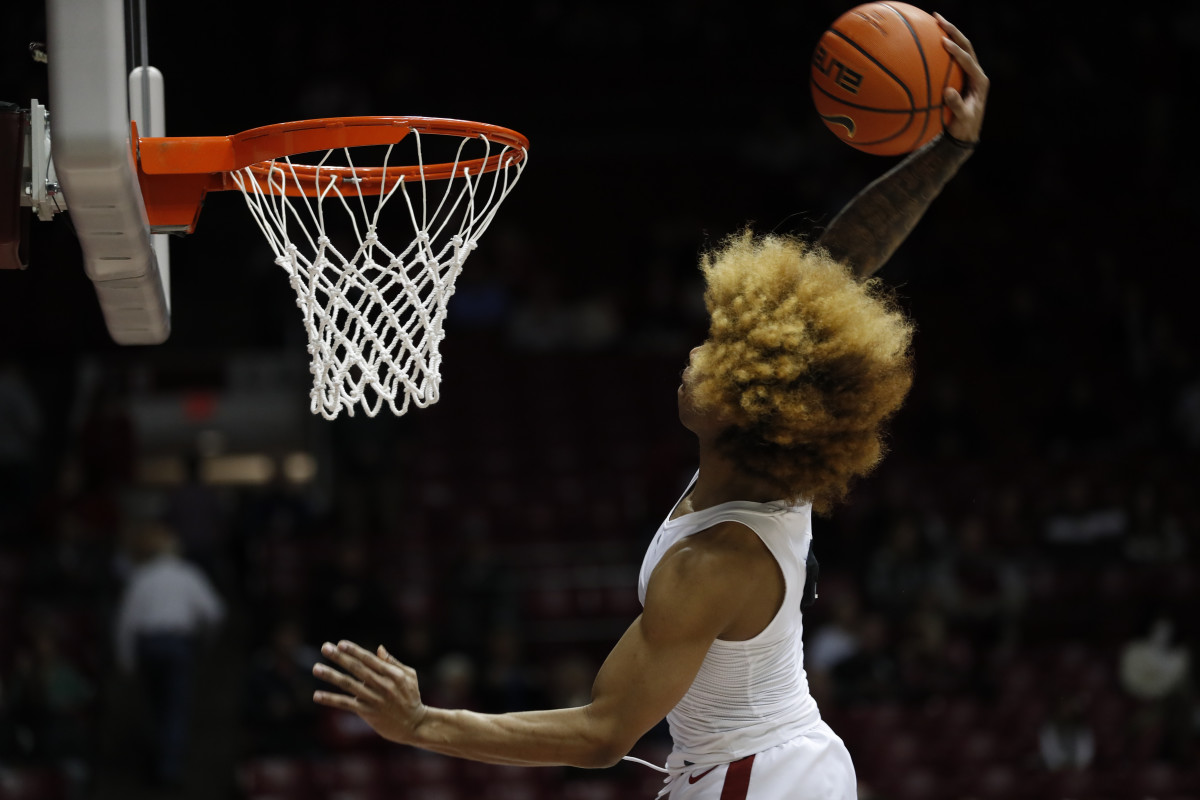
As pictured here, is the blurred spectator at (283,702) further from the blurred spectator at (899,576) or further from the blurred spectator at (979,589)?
the blurred spectator at (979,589)

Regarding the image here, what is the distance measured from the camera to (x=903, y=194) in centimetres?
311

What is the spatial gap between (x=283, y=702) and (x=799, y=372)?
4.91 meters

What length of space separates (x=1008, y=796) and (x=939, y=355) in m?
4.37

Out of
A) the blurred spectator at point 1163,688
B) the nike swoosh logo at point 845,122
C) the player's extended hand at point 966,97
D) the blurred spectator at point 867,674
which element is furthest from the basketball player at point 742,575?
the blurred spectator at point 1163,688

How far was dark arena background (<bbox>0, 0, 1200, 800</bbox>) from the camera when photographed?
7.09 meters

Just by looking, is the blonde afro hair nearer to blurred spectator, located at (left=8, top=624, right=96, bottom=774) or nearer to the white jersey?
the white jersey

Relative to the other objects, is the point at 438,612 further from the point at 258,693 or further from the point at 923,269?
the point at 923,269

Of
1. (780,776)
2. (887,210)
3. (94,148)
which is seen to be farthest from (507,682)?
(94,148)

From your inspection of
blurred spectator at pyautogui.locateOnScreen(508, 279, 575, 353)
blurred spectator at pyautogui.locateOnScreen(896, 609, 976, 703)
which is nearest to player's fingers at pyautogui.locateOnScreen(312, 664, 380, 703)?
blurred spectator at pyautogui.locateOnScreen(896, 609, 976, 703)

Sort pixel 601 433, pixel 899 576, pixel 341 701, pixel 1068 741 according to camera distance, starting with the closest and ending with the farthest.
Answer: pixel 341 701 < pixel 1068 741 < pixel 899 576 < pixel 601 433

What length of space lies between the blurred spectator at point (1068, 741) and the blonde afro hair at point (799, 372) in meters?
5.04

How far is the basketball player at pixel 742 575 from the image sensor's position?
97.5 inches

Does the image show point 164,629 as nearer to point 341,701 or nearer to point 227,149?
point 227,149

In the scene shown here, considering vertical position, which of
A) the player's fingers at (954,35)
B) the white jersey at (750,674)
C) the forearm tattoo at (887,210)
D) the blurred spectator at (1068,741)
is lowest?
the blurred spectator at (1068,741)
